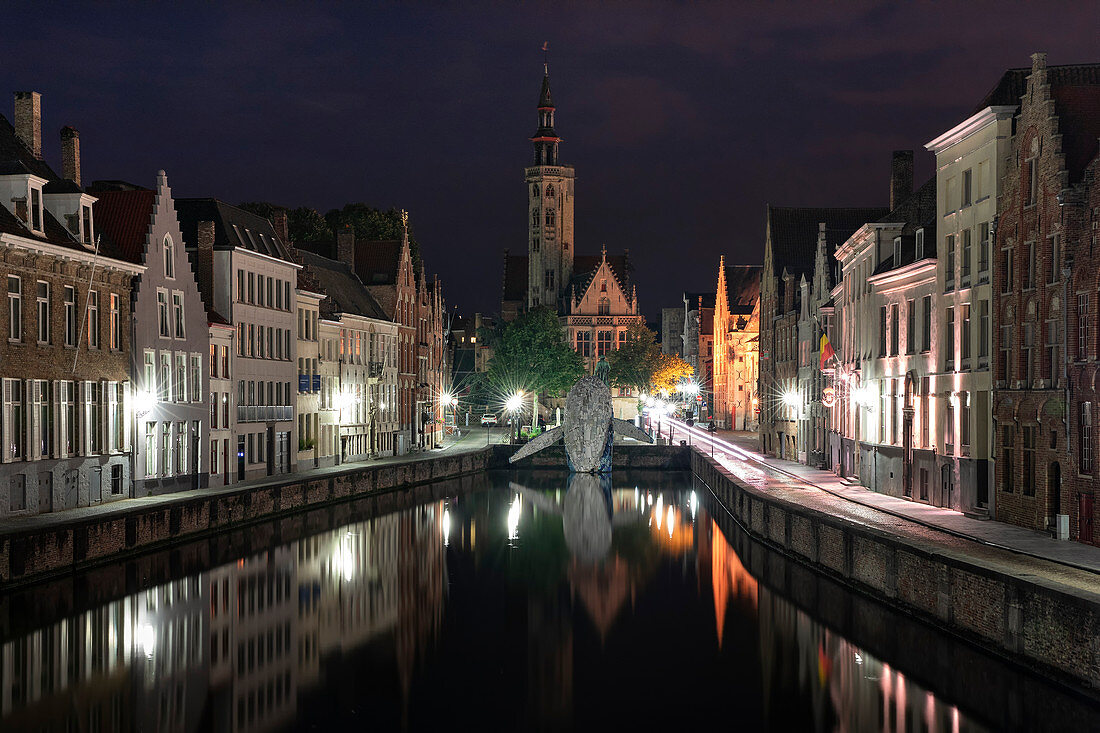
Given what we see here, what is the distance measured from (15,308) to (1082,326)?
102 ft

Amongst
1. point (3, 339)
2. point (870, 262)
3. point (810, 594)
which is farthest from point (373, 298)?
point (810, 594)

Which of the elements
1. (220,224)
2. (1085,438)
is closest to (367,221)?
(220,224)

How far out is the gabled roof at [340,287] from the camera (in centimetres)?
7419

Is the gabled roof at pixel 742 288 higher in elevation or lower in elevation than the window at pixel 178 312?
higher

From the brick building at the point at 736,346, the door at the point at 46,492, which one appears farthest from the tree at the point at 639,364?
the door at the point at 46,492

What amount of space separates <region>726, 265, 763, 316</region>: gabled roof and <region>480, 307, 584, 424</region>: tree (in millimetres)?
19301

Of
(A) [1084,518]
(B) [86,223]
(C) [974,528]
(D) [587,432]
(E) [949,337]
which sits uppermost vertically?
(B) [86,223]

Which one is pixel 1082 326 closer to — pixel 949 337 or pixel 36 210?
pixel 949 337

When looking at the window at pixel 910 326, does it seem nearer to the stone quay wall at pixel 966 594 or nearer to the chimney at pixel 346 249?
the stone quay wall at pixel 966 594

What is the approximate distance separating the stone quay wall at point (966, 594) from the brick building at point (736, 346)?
239 feet

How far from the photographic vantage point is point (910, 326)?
49.1 m

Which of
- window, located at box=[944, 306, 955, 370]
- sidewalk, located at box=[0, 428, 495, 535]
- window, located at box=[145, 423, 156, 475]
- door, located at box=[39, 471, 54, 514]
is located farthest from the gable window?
window, located at box=[944, 306, 955, 370]

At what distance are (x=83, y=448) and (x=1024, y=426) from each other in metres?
29.9

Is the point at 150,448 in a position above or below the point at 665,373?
below
